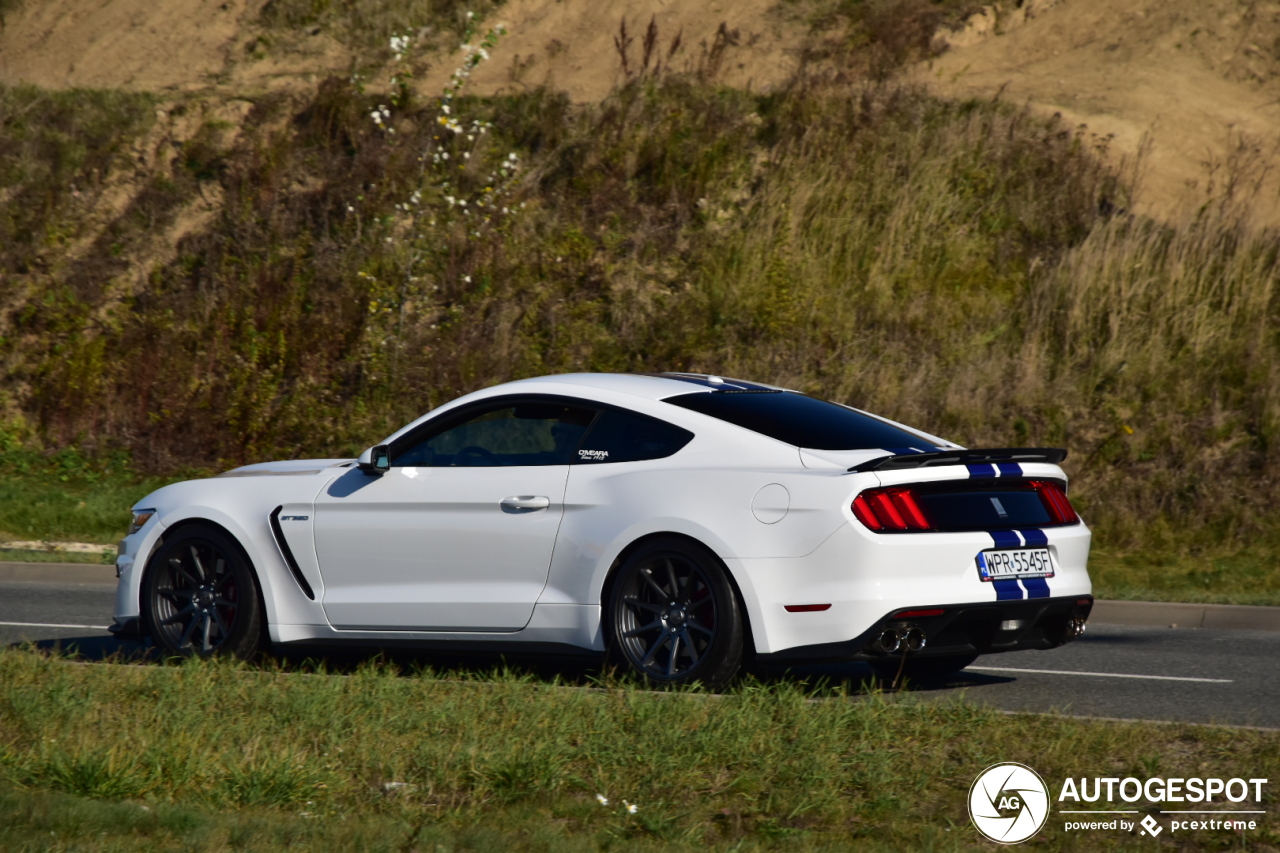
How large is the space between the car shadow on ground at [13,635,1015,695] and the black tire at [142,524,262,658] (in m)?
0.19

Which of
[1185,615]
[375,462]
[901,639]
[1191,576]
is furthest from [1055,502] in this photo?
[1191,576]

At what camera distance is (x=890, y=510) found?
6.38 m

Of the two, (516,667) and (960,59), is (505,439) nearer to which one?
(516,667)

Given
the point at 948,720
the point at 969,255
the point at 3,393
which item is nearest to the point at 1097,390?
the point at 969,255

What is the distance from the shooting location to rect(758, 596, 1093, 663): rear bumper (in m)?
6.32

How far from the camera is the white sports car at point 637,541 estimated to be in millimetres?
6383

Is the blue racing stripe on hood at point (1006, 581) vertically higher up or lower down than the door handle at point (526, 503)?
lower down

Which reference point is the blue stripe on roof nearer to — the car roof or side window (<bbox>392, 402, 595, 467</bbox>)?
the car roof

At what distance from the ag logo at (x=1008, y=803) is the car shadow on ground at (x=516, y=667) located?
1802 mm

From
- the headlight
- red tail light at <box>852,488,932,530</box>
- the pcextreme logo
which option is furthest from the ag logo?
the headlight

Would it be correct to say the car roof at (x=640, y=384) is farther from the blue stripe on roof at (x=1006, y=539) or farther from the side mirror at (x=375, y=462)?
the blue stripe on roof at (x=1006, y=539)

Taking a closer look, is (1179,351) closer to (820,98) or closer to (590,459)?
(820,98)

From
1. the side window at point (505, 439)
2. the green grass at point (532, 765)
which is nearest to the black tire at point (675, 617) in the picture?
the green grass at point (532, 765)

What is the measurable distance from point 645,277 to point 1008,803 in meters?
15.1
